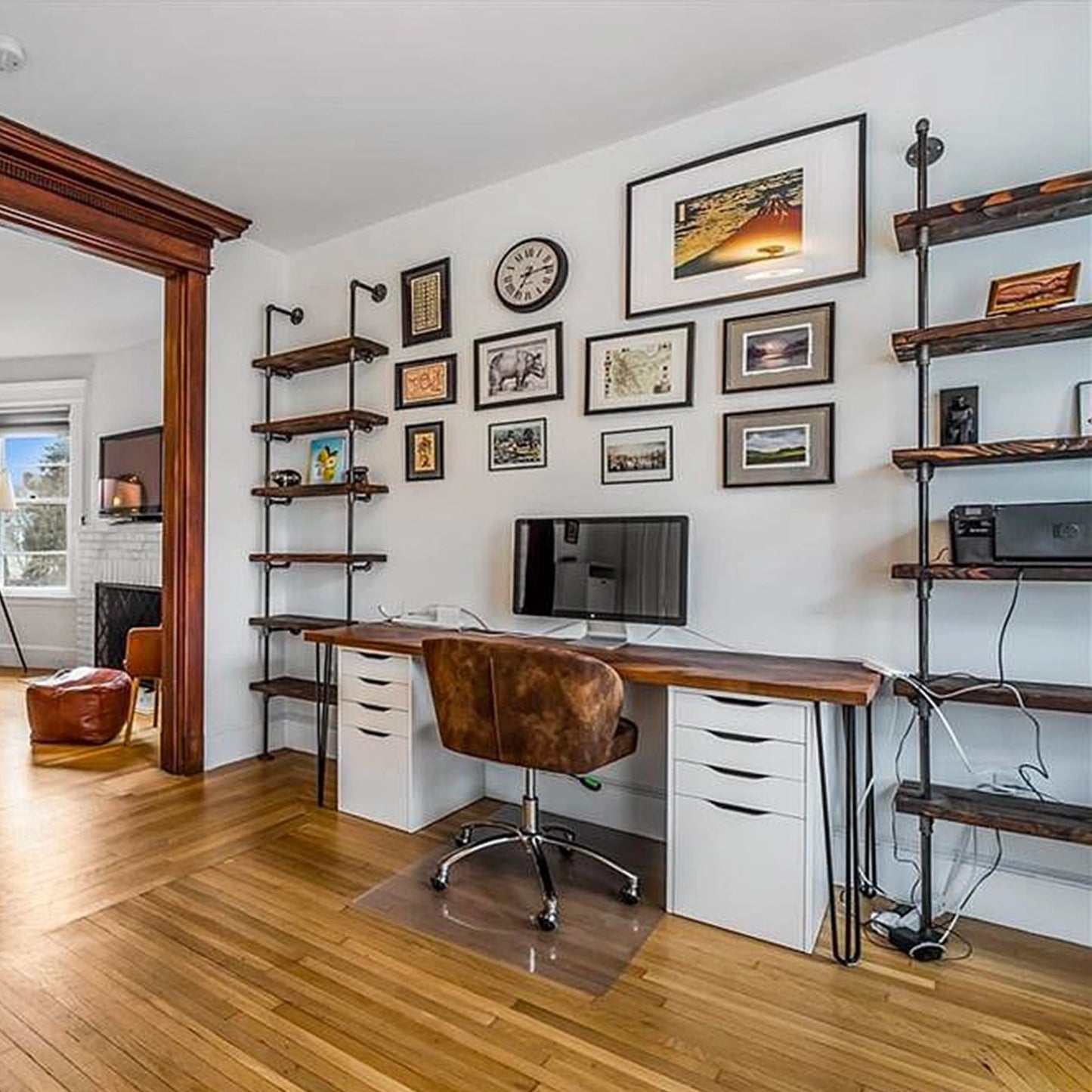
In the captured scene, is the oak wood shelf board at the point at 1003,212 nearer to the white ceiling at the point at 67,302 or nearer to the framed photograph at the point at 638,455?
the framed photograph at the point at 638,455

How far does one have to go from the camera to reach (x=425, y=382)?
3.34 metres

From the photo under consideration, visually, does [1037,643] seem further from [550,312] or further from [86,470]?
[86,470]

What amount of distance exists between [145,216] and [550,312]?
1825 millimetres

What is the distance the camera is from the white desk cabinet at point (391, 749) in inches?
108

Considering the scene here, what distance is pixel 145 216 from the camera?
3164mm

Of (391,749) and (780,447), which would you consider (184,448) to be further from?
(780,447)

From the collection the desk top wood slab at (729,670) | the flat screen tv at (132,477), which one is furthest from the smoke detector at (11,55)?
the flat screen tv at (132,477)

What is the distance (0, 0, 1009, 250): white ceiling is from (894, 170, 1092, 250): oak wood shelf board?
0.66 meters

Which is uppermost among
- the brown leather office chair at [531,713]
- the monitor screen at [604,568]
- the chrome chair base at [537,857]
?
the monitor screen at [604,568]

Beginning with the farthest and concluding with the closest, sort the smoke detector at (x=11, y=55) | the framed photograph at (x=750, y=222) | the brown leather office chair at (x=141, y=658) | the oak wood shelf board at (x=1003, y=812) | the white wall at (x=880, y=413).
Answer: the brown leather office chair at (x=141, y=658)
the framed photograph at (x=750, y=222)
the smoke detector at (x=11, y=55)
the white wall at (x=880, y=413)
the oak wood shelf board at (x=1003, y=812)

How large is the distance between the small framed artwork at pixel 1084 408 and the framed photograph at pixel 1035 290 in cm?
24

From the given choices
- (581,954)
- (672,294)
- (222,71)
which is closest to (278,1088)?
(581,954)

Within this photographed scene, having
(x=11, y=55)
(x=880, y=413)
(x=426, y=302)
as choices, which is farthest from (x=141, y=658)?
(x=880, y=413)

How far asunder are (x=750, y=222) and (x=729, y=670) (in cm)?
153
